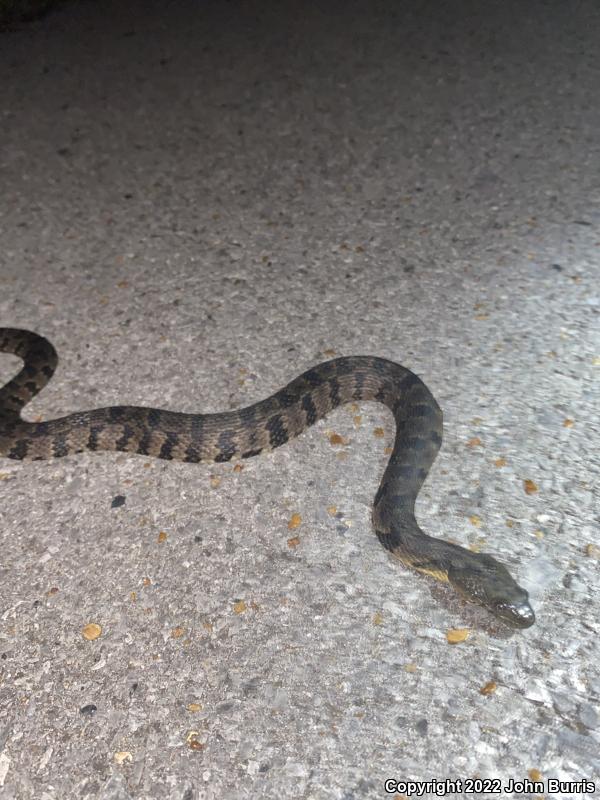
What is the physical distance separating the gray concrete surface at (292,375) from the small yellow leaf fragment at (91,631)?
24 millimetres

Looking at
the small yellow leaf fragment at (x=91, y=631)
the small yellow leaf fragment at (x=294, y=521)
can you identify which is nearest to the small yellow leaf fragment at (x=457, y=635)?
the small yellow leaf fragment at (x=294, y=521)

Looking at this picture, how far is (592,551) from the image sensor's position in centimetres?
377

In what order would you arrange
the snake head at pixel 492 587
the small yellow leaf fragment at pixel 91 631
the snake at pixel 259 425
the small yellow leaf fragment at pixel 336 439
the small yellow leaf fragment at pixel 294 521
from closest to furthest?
the snake head at pixel 492 587 < the small yellow leaf fragment at pixel 91 631 < the small yellow leaf fragment at pixel 294 521 < the snake at pixel 259 425 < the small yellow leaf fragment at pixel 336 439

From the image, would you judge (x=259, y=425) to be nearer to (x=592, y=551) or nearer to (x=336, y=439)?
(x=336, y=439)

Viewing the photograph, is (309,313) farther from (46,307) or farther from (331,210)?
(46,307)

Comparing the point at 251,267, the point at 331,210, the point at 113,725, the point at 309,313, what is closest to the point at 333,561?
the point at 113,725

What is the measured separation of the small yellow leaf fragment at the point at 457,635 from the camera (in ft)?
11.4

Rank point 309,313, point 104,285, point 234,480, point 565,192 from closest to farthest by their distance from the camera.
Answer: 1. point 234,480
2. point 309,313
3. point 104,285
4. point 565,192

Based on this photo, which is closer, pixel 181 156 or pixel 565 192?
pixel 565 192

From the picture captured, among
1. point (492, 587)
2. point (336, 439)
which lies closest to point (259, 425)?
point (336, 439)

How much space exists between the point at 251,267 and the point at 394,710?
3.60 m

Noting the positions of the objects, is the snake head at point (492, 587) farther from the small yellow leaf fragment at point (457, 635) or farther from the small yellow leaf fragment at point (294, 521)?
the small yellow leaf fragment at point (294, 521)

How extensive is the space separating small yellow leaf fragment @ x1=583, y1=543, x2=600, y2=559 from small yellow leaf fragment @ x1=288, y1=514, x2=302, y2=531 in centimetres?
135

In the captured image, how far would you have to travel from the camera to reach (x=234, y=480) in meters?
4.41
